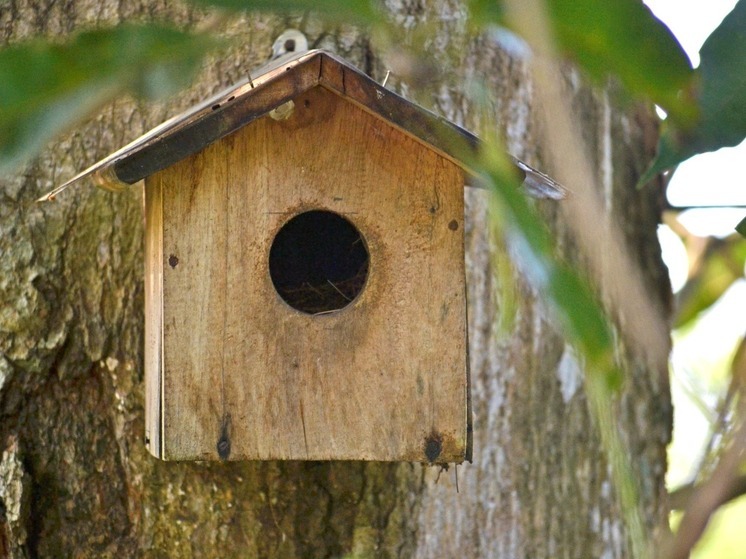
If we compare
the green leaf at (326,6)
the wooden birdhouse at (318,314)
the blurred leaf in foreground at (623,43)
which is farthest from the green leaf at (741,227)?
the green leaf at (326,6)

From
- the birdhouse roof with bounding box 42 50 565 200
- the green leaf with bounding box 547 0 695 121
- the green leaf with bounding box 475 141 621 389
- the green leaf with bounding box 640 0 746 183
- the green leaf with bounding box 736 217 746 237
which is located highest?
the birdhouse roof with bounding box 42 50 565 200

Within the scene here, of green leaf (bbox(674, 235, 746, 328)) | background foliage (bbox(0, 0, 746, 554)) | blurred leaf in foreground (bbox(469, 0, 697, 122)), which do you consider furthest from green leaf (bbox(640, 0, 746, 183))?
green leaf (bbox(674, 235, 746, 328))

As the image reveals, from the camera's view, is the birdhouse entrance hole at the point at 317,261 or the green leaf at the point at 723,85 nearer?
the green leaf at the point at 723,85

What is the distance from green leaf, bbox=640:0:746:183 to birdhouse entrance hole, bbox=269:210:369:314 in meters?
0.84

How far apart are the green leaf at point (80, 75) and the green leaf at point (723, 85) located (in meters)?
0.53

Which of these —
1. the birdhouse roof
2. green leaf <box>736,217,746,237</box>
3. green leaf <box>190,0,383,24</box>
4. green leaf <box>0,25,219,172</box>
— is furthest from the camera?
the birdhouse roof

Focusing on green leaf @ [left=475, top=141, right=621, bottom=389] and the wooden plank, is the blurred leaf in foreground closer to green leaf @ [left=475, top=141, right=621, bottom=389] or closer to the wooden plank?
green leaf @ [left=475, top=141, right=621, bottom=389]

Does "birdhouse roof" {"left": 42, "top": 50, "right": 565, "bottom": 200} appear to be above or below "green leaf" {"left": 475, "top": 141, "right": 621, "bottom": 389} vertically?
above

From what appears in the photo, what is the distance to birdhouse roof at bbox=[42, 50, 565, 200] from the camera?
1.57 m

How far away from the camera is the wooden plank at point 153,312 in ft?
5.50

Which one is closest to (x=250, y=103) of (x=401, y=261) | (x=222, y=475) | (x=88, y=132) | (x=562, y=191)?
(x=401, y=261)

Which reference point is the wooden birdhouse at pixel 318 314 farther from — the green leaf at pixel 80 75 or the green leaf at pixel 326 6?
the green leaf at pixel 326 6

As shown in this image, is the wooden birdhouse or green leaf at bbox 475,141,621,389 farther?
the wooden birdhouse

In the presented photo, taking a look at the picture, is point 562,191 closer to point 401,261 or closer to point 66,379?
point 401,261
